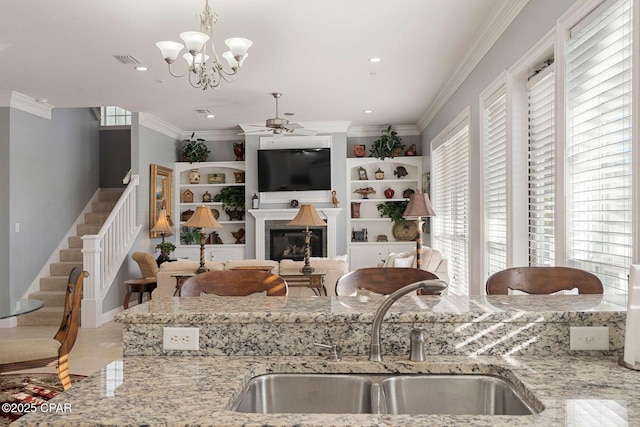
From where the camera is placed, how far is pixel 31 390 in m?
4.05

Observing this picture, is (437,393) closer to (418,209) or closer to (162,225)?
(418,209)

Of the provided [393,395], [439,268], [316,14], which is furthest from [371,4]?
[393,395]

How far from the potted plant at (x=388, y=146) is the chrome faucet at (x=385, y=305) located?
25.4 ft

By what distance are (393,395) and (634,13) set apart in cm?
198

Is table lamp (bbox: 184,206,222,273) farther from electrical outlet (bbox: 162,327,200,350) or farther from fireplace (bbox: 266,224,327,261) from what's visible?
electrical outlet (bbox: 162,327,200,350)

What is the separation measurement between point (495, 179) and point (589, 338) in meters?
3.21

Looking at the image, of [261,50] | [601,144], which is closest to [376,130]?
[261,50]

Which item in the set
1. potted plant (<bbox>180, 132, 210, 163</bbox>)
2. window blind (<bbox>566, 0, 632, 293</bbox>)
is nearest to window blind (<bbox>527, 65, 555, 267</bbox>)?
window blind (<bbox>566, 0, 632, 293</bbox>)

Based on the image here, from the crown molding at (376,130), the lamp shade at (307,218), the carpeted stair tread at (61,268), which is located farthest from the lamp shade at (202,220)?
the crown molding at (376,130)

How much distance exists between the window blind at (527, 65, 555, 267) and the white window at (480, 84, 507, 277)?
12.7 inches

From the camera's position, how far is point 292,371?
4.84ft

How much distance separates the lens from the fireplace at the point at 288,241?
8.88 metres

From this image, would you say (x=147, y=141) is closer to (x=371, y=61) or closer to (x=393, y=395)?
(x=371, y=61)

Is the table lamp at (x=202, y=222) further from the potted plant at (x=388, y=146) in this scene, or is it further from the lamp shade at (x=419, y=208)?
the potted plant at (x=388, y=146)
